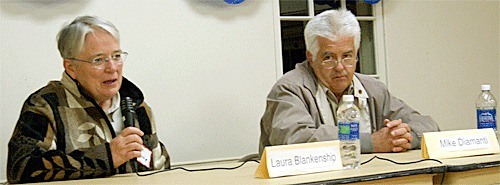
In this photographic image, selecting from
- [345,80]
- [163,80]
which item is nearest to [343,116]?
[345,80]

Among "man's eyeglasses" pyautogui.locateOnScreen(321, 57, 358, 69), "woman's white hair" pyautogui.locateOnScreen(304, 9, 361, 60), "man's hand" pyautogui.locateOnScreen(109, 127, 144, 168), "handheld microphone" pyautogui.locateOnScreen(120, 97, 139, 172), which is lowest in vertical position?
"man's hand" pyautogui.locateOnScreen(109, 127, 144, 168)

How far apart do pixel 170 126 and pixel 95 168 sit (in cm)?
113

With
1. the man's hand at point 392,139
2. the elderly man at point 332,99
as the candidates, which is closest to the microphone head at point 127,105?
the elderly man at point 332,99

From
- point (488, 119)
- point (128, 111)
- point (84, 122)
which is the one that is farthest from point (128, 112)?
point (488, 119)

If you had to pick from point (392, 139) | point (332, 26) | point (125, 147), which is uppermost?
point (332, 26)

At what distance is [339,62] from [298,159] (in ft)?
2.99

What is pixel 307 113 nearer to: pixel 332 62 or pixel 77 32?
pixel 332 62

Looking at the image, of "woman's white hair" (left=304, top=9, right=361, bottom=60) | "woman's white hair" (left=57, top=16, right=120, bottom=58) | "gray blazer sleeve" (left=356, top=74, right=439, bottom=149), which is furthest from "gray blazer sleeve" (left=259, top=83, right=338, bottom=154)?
"woman's white hair" (left=57, top=16, right=120, bottom=58)

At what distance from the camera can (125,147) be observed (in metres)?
2.19

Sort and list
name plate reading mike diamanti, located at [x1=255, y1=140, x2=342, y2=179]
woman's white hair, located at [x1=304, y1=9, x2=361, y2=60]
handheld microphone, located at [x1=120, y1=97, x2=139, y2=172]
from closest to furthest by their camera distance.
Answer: name plate reading mike diamanti, located at [x1=255, y1=140, x2=342, y2=179] < handheld microphone, located at [x1=120, y1=97, x2=139, y2=172] < woman's white hair, located at [x1=304, y1=9, x2=361, y2=60]

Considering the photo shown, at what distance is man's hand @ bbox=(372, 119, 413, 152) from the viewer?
2.68 m

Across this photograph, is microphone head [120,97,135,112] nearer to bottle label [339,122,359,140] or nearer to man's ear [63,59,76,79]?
man's ear [63,59,76,79]

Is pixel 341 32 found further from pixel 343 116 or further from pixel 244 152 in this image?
pixel 244 152

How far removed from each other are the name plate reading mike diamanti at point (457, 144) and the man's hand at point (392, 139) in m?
0.32
